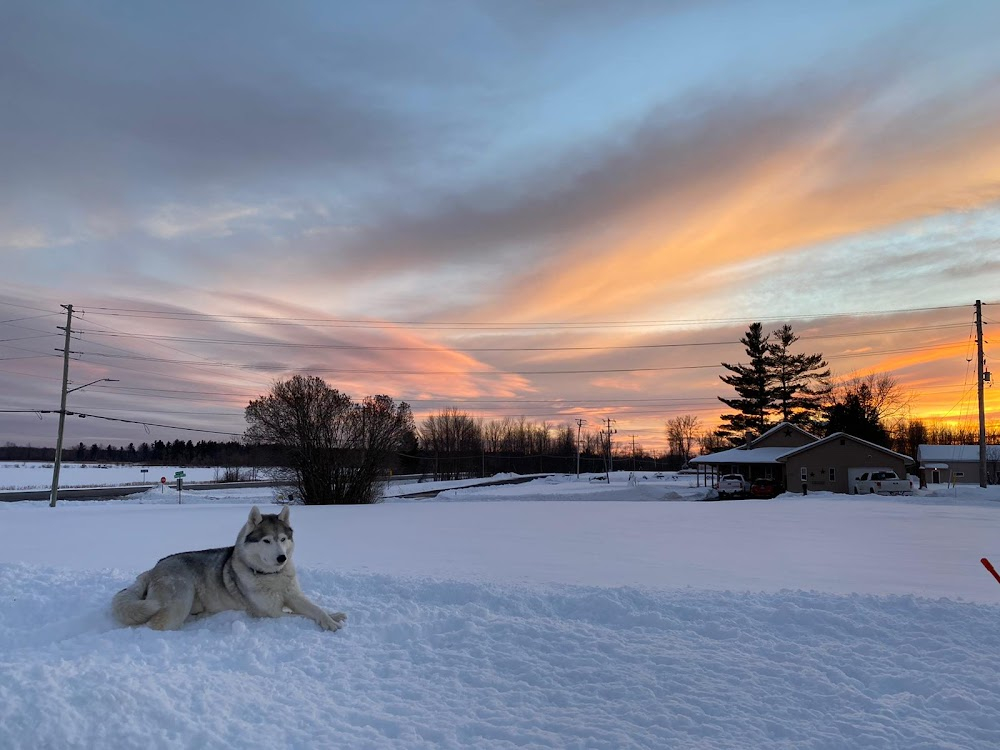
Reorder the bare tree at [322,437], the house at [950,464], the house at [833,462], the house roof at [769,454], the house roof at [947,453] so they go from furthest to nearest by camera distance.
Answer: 1. the house roof at [947,453]
2. the house at [950,464]
3. the house roof at [769,454]
4. the house at [833,462]
5. the bare tree at [322,437]

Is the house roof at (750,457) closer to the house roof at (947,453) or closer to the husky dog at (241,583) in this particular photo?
the house roof at (947,453)

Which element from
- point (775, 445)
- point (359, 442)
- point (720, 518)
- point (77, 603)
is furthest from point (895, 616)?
point (775, 445)

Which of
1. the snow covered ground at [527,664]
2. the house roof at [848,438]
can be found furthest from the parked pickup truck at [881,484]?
the snow covered ground at [527,664]

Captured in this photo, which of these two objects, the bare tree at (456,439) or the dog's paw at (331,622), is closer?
the dog's paw at (331,622)

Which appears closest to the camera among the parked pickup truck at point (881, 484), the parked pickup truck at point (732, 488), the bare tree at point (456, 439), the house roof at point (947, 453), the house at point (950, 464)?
the parked pickup truck at point (881, 484)

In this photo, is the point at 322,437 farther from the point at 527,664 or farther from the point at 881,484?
the point at 881,484

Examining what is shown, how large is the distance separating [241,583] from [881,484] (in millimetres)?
47156

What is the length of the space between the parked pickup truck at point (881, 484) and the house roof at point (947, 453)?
2697 cm

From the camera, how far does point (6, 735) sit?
4.20 m

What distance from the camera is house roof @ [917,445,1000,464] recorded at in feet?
227

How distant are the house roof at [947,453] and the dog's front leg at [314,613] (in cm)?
7720

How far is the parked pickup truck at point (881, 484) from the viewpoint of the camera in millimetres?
44406

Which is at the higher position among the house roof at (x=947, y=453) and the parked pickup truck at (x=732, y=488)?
the house roof at (x=947, y=453)

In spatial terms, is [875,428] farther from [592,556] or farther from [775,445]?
[592,556]
